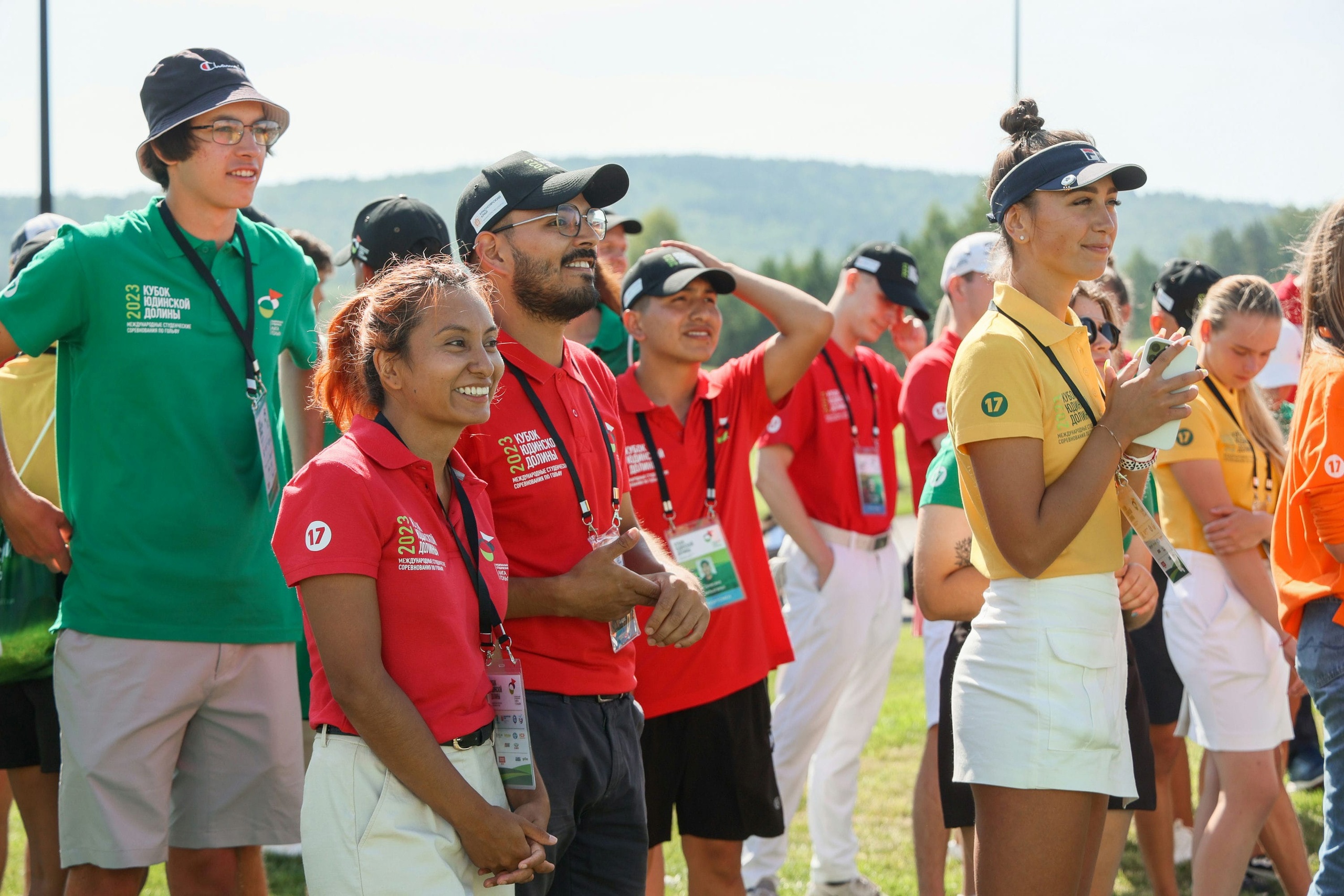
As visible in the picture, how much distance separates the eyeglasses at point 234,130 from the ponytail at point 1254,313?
139 inches

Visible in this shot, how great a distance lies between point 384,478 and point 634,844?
115 cm

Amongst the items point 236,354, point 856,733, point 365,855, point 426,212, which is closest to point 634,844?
point 365,855

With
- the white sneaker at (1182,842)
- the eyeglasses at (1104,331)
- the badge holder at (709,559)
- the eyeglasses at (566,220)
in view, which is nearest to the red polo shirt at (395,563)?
the eyeglasses at (566,220)

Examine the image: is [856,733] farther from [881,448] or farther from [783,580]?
[881,448]

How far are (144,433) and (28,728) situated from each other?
151cm

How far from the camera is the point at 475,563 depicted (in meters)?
2.53

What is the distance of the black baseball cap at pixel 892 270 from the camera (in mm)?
6070

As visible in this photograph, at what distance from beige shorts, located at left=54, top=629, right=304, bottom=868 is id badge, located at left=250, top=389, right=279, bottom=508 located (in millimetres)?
460

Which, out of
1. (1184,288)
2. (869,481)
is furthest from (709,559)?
(1184,288)

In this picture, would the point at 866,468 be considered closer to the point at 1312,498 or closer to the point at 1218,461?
the point at 1218,461

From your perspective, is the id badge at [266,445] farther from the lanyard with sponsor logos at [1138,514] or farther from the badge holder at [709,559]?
the lanyard with sponsor logos at [1138,514]

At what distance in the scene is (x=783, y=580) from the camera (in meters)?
5.98

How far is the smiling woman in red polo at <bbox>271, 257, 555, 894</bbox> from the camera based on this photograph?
7.45 feet

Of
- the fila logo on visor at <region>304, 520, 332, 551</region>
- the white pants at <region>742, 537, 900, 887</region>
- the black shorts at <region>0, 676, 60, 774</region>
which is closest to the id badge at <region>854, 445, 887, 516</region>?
the white pants at <region>742, 537, 900, 887</region>
